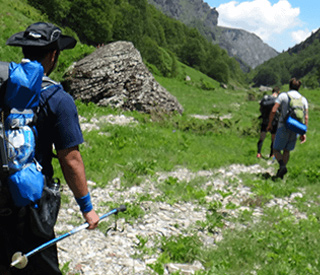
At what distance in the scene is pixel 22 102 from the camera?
2.72 meters

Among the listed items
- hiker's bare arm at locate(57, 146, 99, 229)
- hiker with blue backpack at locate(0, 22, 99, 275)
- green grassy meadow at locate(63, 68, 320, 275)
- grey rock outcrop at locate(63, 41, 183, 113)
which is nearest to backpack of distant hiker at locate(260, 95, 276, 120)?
green grassy meadow at locate(63, 68, 320, 275)

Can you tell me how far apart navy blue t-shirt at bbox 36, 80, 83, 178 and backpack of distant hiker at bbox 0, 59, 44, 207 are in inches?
4.9

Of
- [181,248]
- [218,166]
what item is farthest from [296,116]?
[181,248]

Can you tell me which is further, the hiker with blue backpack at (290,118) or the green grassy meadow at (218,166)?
the hiker with blue backpack at (290,118)

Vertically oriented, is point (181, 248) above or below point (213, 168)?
below

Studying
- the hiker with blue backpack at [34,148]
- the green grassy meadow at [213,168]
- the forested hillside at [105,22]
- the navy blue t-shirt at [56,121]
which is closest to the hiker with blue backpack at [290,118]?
the green grassy meadow at [213,168]

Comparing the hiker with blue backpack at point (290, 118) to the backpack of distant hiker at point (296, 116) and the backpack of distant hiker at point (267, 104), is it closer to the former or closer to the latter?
the backpack of distant hiker at point (296, 116)

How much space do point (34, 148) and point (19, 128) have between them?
250 mm

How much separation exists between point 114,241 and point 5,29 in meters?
17.6

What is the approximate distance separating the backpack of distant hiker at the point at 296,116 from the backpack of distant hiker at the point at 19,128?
8.63 m

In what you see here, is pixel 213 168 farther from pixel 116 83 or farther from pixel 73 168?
pixel 116 83

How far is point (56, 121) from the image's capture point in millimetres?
2955

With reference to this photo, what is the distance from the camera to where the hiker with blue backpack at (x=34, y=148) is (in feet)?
9.00

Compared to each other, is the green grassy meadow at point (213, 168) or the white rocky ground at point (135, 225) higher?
the green grassy meadow at point (213, 168)
